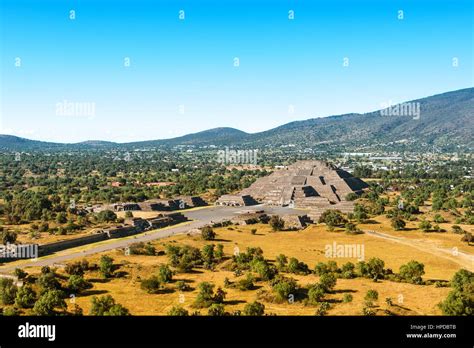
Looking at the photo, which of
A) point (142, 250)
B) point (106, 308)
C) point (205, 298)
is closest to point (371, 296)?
point (205, 298)

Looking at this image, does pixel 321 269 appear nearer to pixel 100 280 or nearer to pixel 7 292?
pixel 100 280

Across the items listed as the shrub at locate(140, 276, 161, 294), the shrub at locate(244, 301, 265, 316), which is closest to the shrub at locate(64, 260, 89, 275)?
the shrub at locate(140, 276, 161, 294)

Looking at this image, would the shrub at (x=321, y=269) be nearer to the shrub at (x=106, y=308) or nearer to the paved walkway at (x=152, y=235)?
the shrub at (x=106, y=308)

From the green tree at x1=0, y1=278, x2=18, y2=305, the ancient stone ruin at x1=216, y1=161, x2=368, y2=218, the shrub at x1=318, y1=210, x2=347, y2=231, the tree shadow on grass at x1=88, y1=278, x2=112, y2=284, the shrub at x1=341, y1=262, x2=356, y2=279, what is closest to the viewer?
the green tree at x1=0, y1=278, x2=18, y2=305

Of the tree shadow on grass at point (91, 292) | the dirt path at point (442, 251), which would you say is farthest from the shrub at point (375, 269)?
the tree shadow on grass at point (91, 292)

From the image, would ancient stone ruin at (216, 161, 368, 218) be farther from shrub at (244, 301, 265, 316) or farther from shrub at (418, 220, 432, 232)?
shrub at (244, 301, 265, 316)
